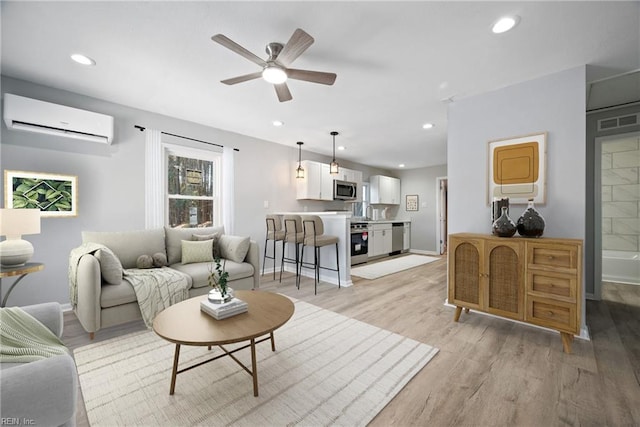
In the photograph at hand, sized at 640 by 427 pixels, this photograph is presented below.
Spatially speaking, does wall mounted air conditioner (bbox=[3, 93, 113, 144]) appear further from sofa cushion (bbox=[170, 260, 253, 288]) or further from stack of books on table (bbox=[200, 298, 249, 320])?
stack of books on table (bbox=[200, 298, 249, 320])

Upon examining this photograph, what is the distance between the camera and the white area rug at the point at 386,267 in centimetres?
470

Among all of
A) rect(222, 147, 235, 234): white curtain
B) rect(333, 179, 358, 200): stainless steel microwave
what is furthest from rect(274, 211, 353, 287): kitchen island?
rect(333, 179, 358, 200): stainless steel microwave

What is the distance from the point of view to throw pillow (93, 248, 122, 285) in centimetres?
230

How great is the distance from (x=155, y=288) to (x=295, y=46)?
94.4 inches

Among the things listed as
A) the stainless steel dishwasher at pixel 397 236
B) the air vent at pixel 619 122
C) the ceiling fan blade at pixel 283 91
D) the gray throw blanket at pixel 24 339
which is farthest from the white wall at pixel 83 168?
the air vent at pixel 619 122

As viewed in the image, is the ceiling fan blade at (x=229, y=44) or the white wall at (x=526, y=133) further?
the white wall at (x=526, y=133)

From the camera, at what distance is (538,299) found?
219 cm

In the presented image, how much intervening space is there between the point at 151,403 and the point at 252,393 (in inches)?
22.3

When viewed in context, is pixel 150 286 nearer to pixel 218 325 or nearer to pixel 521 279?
pixel 218 325

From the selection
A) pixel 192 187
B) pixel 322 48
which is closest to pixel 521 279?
pixel 322 48

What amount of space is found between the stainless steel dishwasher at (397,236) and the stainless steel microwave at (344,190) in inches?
54.9

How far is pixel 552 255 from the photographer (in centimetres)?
213

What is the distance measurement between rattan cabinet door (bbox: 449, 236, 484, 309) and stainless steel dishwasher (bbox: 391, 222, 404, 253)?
4.08m

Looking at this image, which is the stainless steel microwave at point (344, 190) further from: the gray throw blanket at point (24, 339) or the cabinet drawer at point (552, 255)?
the gray throw blanket at point (24, 339)
